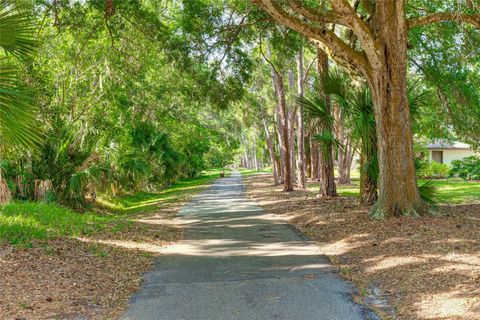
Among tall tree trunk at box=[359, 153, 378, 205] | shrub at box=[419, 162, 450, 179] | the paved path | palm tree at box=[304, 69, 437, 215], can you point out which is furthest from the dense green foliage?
shrub at box=[419, 162, 450, 179]

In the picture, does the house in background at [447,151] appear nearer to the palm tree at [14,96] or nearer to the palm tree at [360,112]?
the palm tree at [360,112]

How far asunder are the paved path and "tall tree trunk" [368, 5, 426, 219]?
7.24 ft

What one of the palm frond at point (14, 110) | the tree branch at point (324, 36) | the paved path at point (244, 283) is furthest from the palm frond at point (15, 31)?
the tree branch at point (324, 36)

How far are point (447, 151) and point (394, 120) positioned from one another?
34042mm

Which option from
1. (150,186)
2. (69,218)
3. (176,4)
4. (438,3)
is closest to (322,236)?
(69,218)

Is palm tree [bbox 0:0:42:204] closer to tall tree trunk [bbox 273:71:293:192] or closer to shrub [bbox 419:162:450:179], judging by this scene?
tall tree trunk [bbox 273:71:293:192]

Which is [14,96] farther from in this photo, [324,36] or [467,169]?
[467,169]

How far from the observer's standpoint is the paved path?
5.17 meters

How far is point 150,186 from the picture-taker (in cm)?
3234

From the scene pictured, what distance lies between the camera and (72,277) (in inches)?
254

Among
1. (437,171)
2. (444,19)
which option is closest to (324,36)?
(444,19)

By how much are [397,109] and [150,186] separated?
24.4m

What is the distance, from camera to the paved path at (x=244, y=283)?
5.17 m

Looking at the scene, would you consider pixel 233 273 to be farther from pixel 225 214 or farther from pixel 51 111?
pixel 51 111
